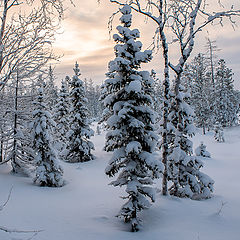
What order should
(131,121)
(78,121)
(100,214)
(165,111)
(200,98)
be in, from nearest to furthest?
1. (131,121)
2. (100,214)
3. (165,111)
4. (78,121)
5. (200,98)

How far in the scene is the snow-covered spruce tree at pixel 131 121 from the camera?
920 cm

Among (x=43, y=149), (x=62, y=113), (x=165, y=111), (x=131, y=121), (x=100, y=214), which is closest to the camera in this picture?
(x=131, y=121)

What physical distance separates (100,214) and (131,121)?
4839mm

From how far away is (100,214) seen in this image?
10.8 meters

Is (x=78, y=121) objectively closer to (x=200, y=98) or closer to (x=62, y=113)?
(x=62, y=113)

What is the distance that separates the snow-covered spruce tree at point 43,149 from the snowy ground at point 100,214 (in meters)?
0.83

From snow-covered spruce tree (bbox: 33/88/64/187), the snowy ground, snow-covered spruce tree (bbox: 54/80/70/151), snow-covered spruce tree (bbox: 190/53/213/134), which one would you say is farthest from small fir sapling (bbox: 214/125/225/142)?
snow-covered spruce tree (bbox: 33/88/64/187)

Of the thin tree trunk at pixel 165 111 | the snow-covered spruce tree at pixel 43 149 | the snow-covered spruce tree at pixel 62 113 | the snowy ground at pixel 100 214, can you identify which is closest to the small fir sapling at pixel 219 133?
the snowy ground at pixel 100 214

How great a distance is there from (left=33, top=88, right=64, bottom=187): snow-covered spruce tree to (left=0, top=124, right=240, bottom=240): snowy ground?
2.71ft

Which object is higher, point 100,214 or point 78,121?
point 78,121

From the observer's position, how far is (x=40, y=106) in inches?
641

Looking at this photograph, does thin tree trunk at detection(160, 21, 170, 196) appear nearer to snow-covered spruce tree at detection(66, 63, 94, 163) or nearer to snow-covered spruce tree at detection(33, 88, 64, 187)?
snow-covered spruce tree at detection(33, 88, 64, 187)

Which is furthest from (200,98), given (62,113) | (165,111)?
(165,111)

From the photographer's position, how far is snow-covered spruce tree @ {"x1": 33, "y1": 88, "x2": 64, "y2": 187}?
52.0 ft
